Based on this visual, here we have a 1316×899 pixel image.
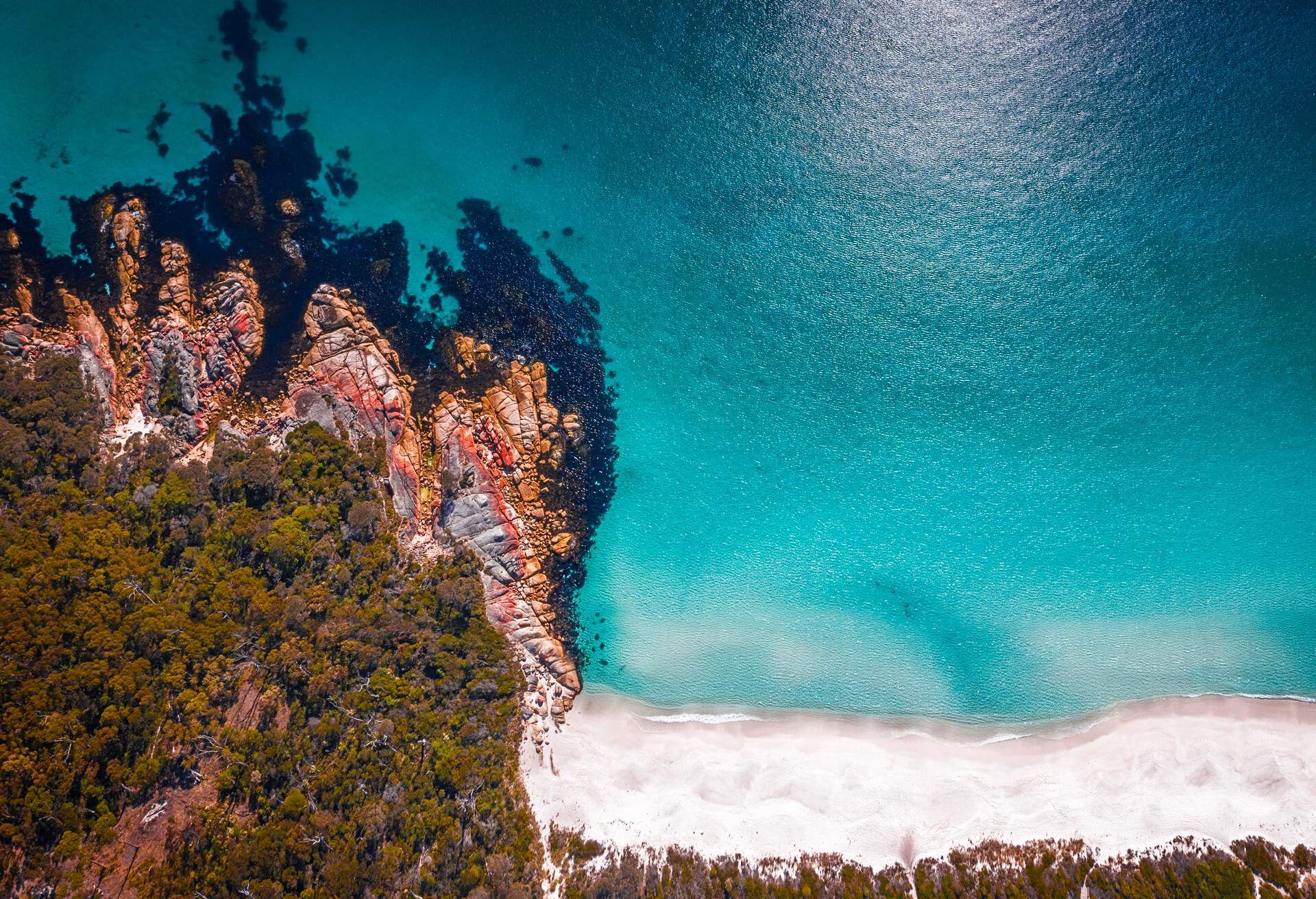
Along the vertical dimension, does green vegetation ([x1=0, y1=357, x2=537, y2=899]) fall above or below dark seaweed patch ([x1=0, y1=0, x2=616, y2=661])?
below

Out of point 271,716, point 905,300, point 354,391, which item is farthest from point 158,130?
point 905,300

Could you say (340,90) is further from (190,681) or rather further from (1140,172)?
(1140,172)

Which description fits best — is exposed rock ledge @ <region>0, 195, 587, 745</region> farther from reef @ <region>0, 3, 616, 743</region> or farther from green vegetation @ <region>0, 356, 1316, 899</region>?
green vegetation @ <region>0, 356, 1316, 899</region>

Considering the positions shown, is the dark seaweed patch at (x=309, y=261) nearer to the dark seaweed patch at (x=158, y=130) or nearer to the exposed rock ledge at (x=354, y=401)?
the dark seaweed patch at (x=158, y=130)

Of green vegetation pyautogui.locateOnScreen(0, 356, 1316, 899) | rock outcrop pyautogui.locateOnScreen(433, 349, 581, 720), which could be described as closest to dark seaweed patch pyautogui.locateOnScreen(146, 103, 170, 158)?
green vegetation pyautogui.locateOnScreen(0, 356, 1316, 899)

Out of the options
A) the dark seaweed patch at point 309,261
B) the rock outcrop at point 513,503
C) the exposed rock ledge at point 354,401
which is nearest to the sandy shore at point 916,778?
the rock outcrop at point 513,503

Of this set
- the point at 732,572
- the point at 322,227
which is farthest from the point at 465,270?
the point at 732,572

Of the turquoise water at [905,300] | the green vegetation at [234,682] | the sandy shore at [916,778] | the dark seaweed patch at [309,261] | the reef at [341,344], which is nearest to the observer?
the green vegetation at [234,682]
